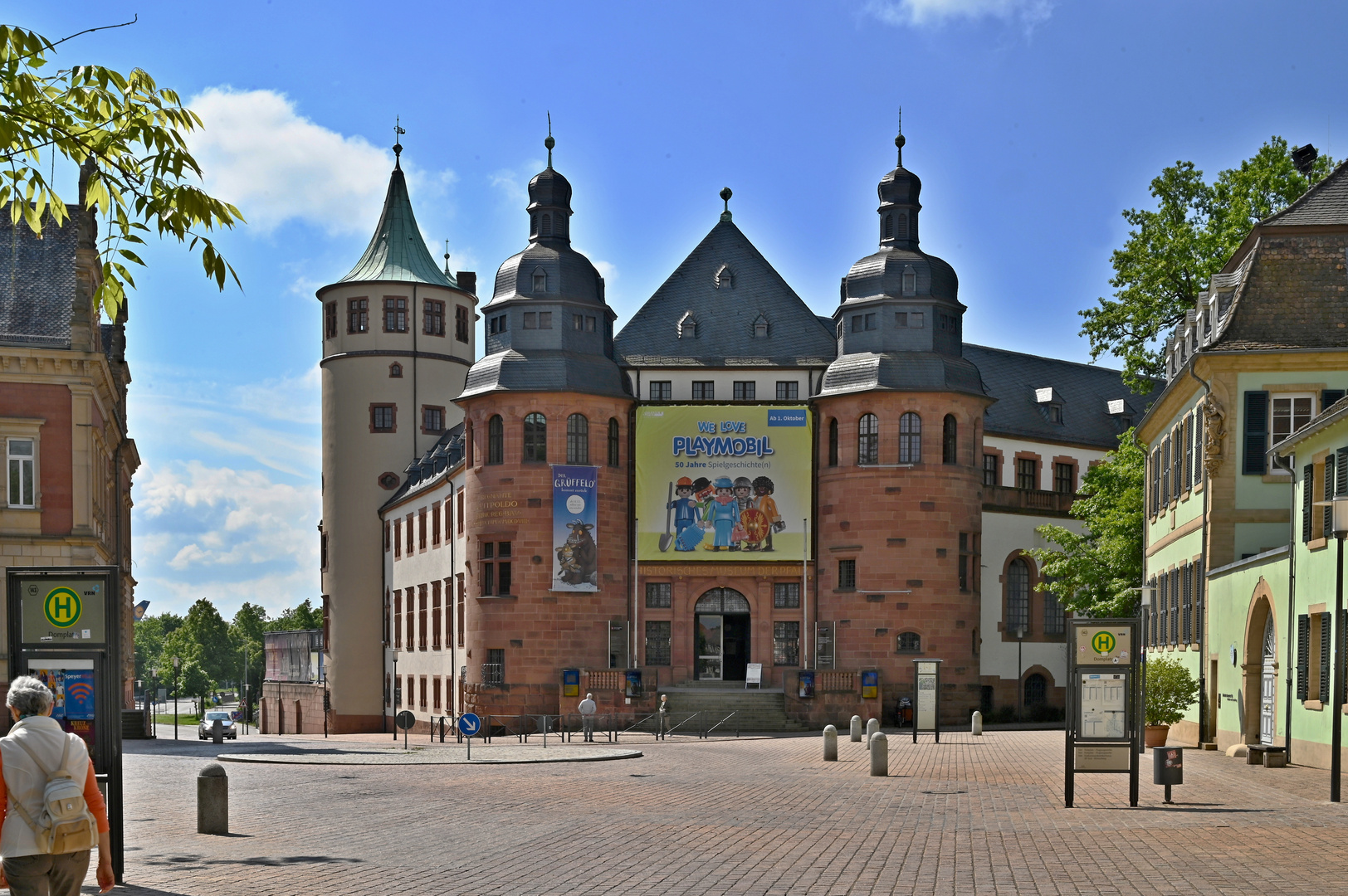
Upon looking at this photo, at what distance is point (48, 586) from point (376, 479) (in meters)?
60.0

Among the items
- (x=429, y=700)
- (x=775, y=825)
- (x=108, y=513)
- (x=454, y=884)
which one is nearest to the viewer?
(x=454, y=884)

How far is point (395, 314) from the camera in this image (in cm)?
7444

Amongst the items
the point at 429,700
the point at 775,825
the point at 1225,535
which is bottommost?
the point at 429,700

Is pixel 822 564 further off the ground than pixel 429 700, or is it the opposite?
pixel 822 564

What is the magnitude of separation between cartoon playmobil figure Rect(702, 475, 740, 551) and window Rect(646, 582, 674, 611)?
2.28 m

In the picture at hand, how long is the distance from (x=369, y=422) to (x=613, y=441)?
20.9 meters

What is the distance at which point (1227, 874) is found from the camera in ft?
46.2

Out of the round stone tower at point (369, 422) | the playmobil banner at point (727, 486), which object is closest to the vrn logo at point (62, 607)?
the playmobil banner at point (727, 486)

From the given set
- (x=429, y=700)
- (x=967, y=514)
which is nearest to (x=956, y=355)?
(x=967, y=514)

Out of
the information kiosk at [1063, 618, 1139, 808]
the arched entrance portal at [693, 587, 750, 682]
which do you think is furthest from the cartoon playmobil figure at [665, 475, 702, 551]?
the information kiosk at [1063, 618, 1139, 808]

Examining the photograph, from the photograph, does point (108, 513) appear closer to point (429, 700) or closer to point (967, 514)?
point (429, 700)

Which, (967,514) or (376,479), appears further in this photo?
(376,479)

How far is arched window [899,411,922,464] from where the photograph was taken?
179 ft

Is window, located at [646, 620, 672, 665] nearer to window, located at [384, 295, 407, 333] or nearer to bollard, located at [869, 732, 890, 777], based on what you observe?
window, located at [384, 295, 407, 333]
